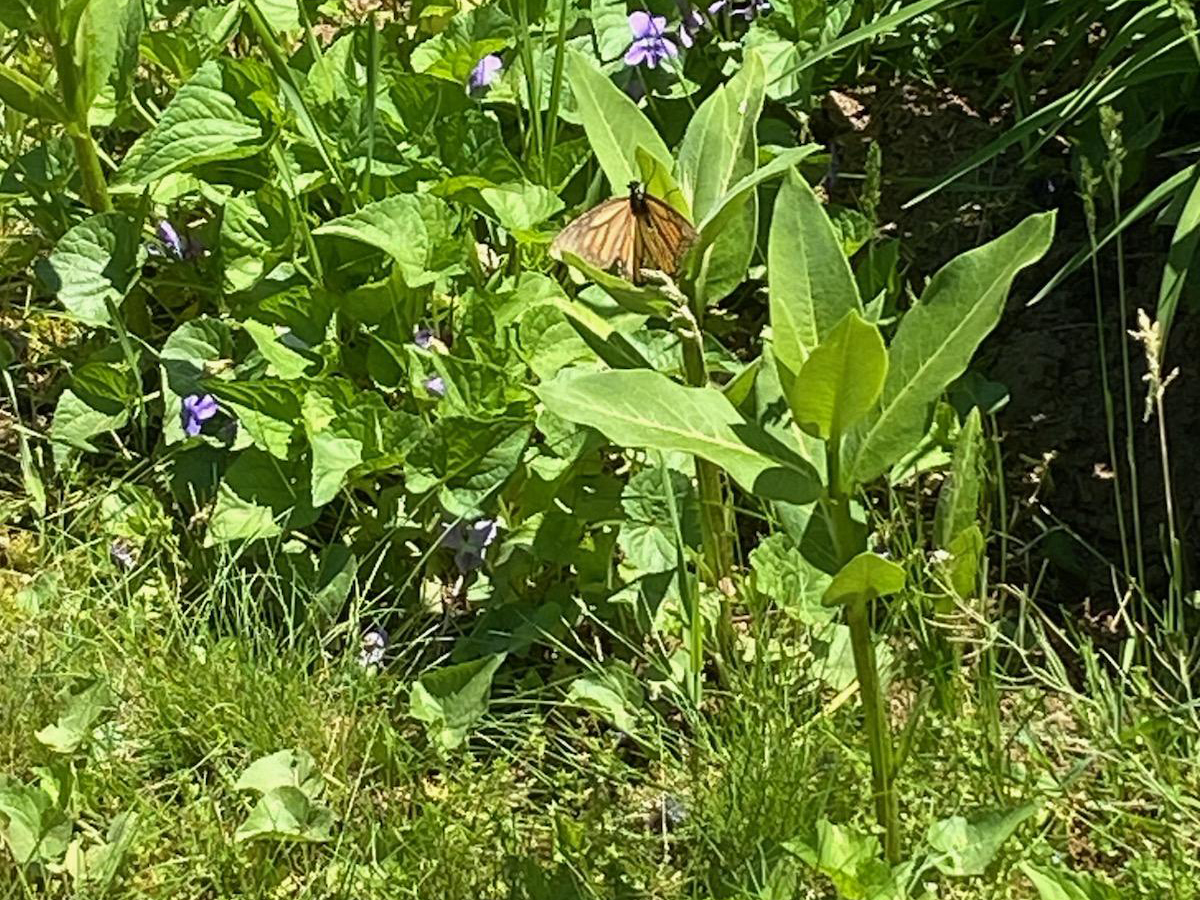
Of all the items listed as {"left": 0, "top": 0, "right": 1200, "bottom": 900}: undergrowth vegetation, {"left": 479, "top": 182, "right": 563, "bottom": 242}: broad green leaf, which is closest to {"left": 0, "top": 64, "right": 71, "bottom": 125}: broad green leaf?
{"left": 0, "top": 0, "right": 1200, "bottom": 900}: undergrowth vegetation

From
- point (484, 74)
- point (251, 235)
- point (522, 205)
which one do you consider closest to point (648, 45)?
point (484, 74)

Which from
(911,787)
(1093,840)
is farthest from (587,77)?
(1093,840)

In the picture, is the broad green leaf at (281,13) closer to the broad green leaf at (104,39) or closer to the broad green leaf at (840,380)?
the broad green leaf at (104,39)

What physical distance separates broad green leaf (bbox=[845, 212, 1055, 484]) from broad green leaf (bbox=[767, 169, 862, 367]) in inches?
2.0

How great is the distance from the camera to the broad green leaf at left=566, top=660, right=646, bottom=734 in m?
1.71

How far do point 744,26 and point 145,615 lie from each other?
1.06 meters

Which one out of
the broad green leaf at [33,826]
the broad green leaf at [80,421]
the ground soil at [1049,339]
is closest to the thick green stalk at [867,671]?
the ground soil at [1049,339]

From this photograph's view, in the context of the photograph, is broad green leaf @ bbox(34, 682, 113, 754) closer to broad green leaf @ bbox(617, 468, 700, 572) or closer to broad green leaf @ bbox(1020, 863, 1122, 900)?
broad green leaf @ bbox(617, 468, 700, 572)

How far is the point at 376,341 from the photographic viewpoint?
189 centimetres

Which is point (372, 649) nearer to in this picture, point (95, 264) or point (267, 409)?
point (267, 409)

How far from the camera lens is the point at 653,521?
1.72 metres

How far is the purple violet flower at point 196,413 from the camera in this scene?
6.37 feet

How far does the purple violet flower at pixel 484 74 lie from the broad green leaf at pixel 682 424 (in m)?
0.85

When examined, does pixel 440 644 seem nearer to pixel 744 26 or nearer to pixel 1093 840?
pixel 1093 840
